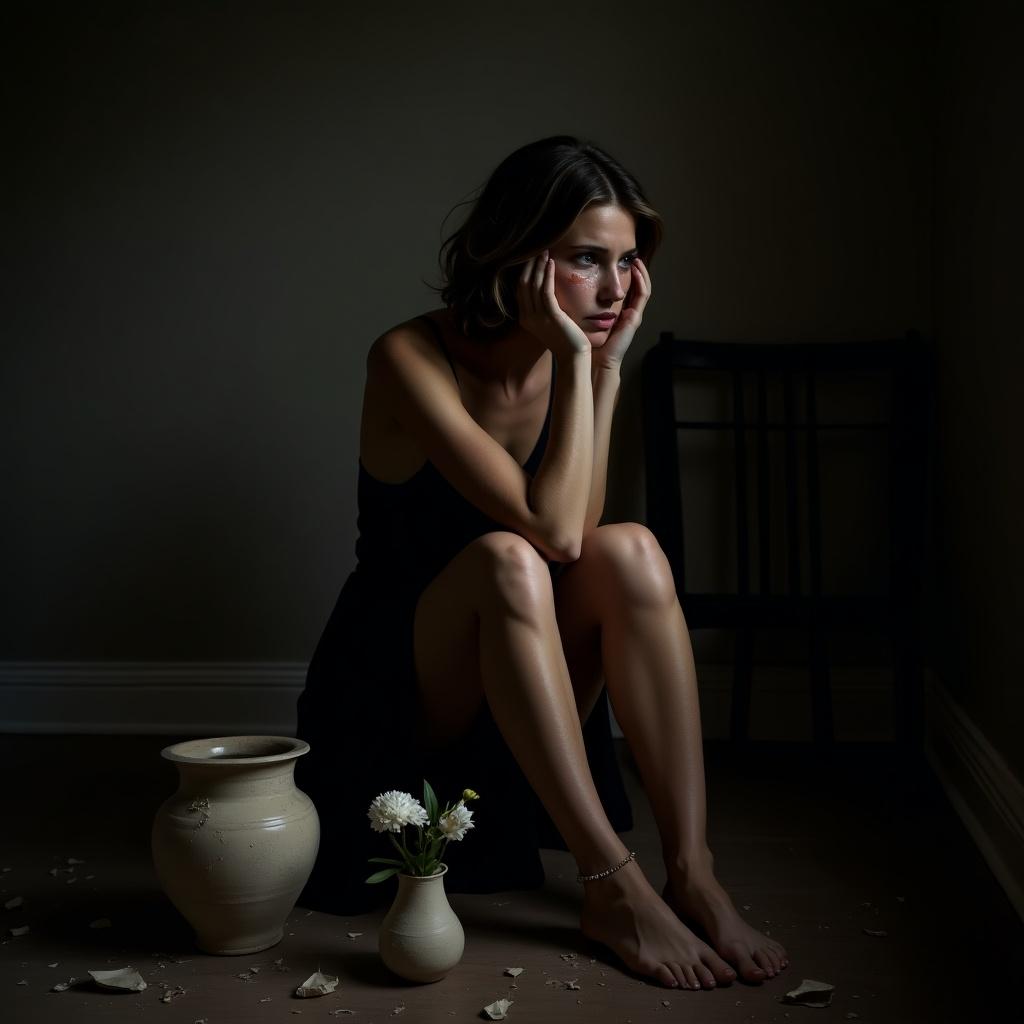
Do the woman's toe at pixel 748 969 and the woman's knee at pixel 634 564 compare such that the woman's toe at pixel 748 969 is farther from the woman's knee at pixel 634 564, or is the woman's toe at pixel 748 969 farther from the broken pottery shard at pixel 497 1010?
the woman's knee at pixel 634 564

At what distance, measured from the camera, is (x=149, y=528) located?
2850 mm

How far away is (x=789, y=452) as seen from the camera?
263 cm

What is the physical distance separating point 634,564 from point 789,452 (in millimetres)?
1135

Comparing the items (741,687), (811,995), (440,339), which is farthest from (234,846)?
(741,687)

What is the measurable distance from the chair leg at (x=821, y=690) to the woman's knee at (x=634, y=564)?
98 centimetres

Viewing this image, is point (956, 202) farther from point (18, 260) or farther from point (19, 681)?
point (19, 681)

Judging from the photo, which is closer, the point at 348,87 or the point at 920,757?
the point at 920,757

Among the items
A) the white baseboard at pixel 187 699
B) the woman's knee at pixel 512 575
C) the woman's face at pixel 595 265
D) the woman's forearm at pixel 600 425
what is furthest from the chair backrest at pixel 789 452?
the woman's knee at pixel 512 575

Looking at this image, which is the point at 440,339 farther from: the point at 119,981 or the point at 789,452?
the point at 789,452

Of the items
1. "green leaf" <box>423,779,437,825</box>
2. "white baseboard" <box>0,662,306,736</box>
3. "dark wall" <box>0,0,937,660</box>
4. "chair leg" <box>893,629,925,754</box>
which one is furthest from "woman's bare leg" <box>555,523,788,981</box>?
"white baseboard" <box>0,662,306,736</box>

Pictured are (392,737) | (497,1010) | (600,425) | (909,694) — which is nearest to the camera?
(497,1010)

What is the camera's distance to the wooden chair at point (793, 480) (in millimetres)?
2434

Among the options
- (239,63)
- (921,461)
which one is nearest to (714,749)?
(921,461)

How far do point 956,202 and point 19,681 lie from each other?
244cm
